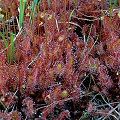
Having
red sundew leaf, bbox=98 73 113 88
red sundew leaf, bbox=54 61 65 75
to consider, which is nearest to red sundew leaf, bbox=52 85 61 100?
red sundew leaf, bbox=54 61 65 75

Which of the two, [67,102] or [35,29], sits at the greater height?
[35,29]

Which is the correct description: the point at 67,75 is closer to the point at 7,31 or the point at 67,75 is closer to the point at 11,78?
the point at 11,78

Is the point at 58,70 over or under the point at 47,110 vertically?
over

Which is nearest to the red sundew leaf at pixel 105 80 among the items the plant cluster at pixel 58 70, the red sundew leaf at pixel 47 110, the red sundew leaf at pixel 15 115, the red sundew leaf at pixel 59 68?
the plant cluster at pixel 58 70

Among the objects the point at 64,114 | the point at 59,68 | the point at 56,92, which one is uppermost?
the point at 59,68

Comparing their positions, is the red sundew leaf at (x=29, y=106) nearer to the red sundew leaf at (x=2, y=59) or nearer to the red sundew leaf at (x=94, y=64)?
the red sundew leaf at (x=2, y=59)

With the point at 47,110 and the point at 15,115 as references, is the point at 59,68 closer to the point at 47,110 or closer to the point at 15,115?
the point at 47,110

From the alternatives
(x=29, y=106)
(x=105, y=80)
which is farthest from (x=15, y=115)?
(x=105, y=80)

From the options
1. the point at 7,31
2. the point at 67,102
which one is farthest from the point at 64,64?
the point at 7,31

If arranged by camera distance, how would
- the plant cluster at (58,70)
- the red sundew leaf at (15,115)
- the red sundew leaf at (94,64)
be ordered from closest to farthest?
the red sundew leaf at (15,115), the plant cluster at (58,70), the red sundew leaf at (94,64)
